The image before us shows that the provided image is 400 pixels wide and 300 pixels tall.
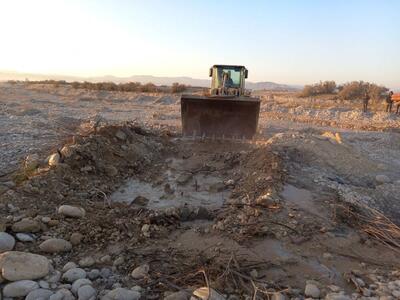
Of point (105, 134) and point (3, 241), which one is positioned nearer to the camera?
point (3, 241)

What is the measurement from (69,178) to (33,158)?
1.28 meters

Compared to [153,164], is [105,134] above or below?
above

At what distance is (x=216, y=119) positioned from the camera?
12.9m

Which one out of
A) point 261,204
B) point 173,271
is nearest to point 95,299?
point 173,271

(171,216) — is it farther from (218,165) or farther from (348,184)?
(348,184)

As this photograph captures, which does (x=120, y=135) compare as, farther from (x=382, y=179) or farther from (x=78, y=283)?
(x=382, y=179)

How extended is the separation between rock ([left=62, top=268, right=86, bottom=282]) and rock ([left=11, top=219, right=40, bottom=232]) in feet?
3.55

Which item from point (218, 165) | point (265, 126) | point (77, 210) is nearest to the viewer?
point (77, 210)

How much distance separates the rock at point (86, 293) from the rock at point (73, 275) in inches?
10.3

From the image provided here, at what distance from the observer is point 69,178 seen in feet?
23.3

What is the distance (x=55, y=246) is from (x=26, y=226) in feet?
1.86

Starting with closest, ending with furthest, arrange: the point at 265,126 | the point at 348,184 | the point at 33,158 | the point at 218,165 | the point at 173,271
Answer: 1. the point at 173,271
2. the point at 33,158
3. the point at 348,184
4. the point at 218,165
5. the point at 265,126

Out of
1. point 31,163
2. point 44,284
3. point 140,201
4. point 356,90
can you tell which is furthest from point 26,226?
point 356,90

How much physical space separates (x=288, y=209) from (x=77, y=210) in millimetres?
3235
